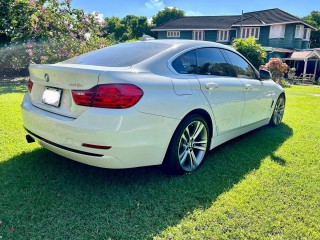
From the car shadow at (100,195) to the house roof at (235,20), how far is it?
98.6ft

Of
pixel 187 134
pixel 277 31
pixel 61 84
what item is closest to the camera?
pixel 61 84

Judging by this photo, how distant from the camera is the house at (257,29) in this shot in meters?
29.5

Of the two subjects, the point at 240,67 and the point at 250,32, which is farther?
the point at 250,32

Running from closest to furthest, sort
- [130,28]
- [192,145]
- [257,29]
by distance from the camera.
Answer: [192,145]
[257,29]
[130,28]

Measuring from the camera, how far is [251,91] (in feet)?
14.2

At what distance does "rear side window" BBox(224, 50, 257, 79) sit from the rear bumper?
1.80 m

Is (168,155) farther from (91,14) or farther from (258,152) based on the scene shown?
(91,14)

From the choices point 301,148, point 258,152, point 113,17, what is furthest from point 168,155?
point 113,17

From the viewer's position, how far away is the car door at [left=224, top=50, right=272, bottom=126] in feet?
13.8

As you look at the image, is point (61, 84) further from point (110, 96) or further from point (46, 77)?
point (110, 96)

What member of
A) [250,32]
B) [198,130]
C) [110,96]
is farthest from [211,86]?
[250,32]

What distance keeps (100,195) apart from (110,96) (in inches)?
40.5

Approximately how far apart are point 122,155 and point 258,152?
246 cm

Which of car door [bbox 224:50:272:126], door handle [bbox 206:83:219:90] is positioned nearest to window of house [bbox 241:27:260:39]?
car door [bbox 224:50:272:126]
